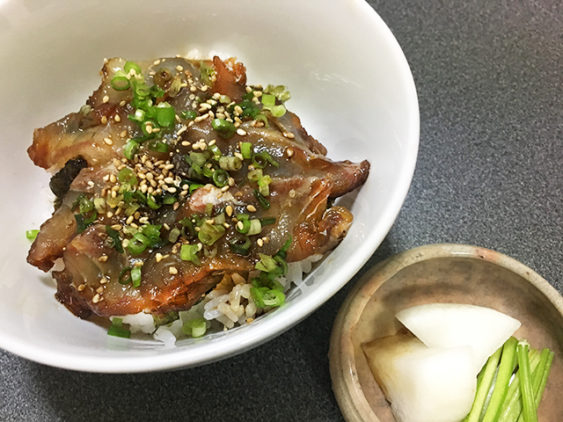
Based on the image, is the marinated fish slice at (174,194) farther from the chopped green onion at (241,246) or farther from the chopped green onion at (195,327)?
the chopped green onion at (195,327)

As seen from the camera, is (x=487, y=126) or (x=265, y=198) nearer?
(x=265, y=198)

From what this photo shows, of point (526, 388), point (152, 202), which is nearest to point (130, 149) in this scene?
point (152, 202)

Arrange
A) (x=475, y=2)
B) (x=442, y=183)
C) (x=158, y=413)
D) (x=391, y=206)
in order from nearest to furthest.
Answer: (x=391, y=206) < (x=158, y=413) < (x=442, y=183) < (x=475, y=2)

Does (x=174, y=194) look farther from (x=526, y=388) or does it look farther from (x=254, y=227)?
(x=526, y=388)

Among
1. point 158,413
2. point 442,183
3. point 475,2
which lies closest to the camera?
point 158,413

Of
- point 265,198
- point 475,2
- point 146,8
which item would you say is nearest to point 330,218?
point 265,198

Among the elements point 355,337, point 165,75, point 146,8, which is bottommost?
point 355,337

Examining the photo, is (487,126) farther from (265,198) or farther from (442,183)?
(265,198)
